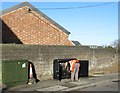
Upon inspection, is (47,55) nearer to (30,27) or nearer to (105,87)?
(105,87)

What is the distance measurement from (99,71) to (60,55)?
4154 mm

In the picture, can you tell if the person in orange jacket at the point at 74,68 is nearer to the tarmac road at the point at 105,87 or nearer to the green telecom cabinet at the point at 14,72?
the tarmac road at the point at 105,87

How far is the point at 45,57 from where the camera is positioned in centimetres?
1677

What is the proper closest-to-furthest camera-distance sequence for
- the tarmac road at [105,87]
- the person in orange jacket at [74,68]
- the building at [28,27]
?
the tarmac road at [105,87], the person in orange jacket at [74,68], the building at [28,27]

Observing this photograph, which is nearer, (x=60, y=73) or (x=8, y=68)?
(x=8, y=68)

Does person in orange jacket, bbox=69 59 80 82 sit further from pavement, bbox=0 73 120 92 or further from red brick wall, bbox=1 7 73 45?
red brick wall, bbox=1 7 73 45

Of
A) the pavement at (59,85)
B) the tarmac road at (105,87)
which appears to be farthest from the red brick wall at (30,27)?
the tarmac road at (105,87)

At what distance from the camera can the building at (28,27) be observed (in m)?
22.7

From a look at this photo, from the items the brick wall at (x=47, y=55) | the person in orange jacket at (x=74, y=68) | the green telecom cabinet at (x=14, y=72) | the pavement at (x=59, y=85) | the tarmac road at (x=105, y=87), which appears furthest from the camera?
the person in orange jacket at (x=74, y=68)

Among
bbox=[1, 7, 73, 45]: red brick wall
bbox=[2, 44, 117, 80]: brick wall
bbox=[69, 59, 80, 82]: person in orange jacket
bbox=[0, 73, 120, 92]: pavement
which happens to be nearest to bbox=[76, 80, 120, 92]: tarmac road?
bbox=[0, 73, 120, 92]: pavement

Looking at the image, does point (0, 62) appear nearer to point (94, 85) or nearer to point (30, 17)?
point (94, 85)

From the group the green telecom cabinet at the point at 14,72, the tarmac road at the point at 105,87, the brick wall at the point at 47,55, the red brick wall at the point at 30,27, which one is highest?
the red brick wall at the point at 30,27

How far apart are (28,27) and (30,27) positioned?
0.16 metres

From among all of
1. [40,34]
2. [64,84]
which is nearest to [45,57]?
[64,84]
